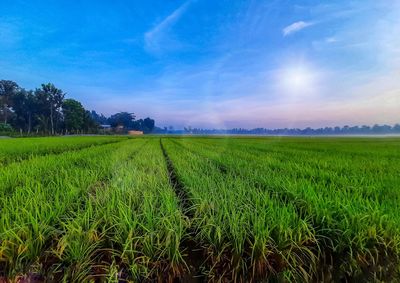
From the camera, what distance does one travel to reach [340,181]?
486 cm

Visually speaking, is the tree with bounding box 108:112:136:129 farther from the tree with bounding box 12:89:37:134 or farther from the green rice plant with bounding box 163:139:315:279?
the green rice plant with bounding box 163:139:315:279

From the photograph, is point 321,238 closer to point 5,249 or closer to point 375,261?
point 375,261

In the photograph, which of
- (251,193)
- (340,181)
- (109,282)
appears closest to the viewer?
(109,282)

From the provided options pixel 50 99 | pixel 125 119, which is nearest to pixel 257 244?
pixel 50 99

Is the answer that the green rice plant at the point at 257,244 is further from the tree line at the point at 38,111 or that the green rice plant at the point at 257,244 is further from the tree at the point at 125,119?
the tree at the point at 125,119

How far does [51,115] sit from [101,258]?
66675mm

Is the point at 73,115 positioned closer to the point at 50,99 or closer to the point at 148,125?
the point at 50,99

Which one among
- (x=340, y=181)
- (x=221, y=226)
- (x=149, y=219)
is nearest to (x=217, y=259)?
(x=221, y=226)

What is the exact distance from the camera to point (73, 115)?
66.8 meters

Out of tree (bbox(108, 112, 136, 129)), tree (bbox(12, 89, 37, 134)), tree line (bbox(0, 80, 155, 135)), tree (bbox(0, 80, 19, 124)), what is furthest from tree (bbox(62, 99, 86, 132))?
tree (bbox(108, 112, 136, 129))

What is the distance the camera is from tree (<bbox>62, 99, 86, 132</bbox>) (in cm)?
6644

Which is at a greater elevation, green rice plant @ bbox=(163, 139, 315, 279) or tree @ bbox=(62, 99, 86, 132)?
tree @ bbox=(62, 99, 86, 132)

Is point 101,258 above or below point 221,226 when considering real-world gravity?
below

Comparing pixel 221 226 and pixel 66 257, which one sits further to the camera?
pixel 221 226
